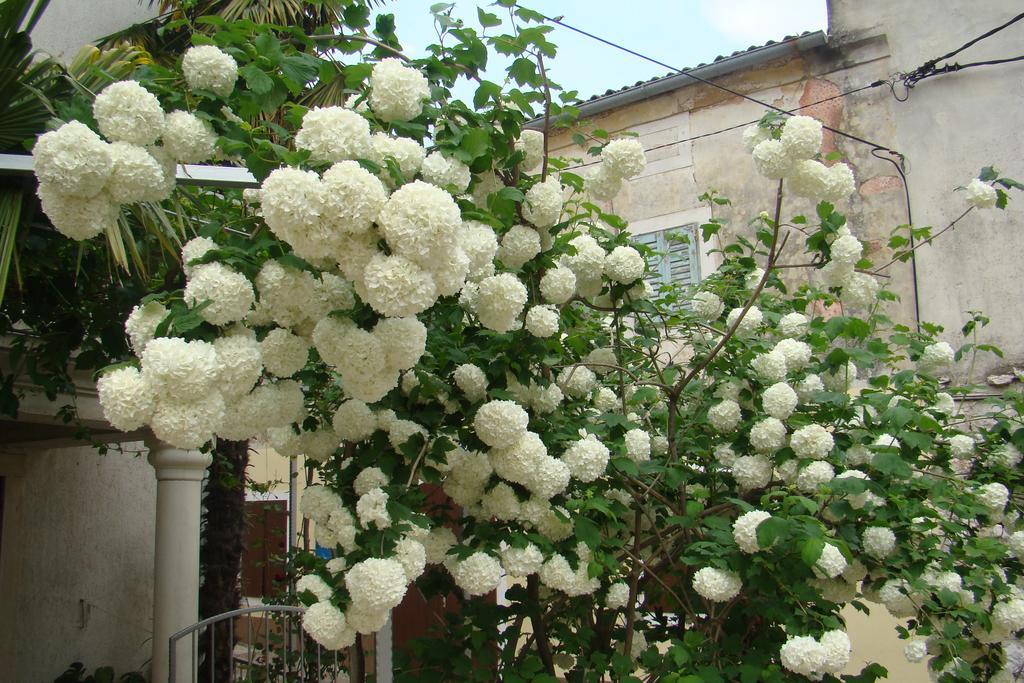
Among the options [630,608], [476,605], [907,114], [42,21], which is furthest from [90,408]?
[907,114]

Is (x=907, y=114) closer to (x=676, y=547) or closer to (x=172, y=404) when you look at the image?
(x=676, y=547)

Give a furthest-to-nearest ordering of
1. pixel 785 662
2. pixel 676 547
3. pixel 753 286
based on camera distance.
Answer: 1. pixel 753 286
2. pixel 676 547
3. pixel 785 662

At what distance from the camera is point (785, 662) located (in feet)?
9.93

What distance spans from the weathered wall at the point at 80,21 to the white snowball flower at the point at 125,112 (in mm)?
4286

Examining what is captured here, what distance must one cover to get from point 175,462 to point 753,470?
12.6 feet

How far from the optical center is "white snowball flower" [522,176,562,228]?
10.1ft

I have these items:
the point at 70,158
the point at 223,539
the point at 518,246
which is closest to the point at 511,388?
the point at 518,246

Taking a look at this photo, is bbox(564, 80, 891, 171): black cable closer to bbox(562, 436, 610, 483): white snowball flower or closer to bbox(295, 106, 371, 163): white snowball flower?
bbox(562, 436, 610, 483): white snowball flower

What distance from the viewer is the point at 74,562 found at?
6.74m

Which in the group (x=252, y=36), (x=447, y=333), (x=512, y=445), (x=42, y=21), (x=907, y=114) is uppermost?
(x=42, y=21)

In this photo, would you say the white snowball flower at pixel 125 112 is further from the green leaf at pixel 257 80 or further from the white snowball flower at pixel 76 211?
the green leaf at pixel 257 80

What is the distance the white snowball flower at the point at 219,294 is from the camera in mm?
2094

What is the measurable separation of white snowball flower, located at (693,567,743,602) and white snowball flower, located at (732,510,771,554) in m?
0.12

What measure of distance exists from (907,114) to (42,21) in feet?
21.7
